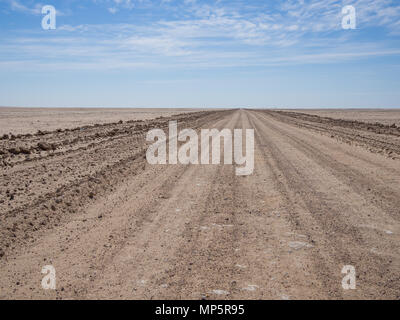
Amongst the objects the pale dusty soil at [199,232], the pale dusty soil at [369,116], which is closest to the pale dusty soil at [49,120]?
the pale dusty soil at [199,232]

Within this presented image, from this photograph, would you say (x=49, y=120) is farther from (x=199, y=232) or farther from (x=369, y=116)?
(x=369, y=116)

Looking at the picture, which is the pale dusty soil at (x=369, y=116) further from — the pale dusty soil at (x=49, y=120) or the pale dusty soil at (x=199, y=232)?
the pale dusty soil at (x=199, y=232)

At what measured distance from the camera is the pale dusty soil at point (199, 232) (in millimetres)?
3770

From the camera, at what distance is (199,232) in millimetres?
5309

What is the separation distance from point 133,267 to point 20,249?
1.76 metres

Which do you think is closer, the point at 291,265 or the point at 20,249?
the point at 291,265

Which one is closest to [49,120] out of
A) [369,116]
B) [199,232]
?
[199,232]

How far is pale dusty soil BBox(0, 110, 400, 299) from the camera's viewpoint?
12.4ft

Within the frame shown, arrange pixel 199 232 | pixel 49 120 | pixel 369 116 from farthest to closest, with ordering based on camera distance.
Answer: pixel 369 116 → pixel 49 120 → pixel 199 232
